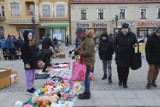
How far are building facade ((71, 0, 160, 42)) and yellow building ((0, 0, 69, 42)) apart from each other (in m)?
1.85

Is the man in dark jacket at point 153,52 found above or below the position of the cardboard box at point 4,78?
above

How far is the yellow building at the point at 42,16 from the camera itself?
33062 millimetres

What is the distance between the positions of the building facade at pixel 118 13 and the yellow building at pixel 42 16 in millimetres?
1848

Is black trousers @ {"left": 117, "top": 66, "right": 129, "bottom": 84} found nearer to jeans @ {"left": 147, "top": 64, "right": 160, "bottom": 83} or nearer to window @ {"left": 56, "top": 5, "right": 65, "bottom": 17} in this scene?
jeans @ {"left": 147, "top": 64, "right": 160, "bottom": 83}

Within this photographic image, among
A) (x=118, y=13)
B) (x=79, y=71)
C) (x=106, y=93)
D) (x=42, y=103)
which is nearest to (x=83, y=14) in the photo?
(x=118, y=13)

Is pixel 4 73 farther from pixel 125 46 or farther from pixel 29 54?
pixel 125 46

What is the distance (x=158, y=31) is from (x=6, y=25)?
29.5 meters

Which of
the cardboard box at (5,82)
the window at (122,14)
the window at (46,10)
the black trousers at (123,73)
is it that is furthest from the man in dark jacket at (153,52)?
the window at (46,10)

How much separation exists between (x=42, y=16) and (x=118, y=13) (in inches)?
408

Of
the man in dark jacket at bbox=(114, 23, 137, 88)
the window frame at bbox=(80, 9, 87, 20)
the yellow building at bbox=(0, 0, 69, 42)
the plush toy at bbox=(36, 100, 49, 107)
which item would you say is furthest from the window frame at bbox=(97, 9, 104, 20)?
the plush toy at bbox=(36, 100, 49, 107)

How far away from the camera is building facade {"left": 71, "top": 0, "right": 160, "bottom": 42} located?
3250 cm

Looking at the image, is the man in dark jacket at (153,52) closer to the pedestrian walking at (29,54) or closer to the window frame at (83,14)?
the pedestrian walking at (29,54)

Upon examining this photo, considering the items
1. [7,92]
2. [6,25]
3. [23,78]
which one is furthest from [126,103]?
[6,25]

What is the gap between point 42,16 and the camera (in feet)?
110
